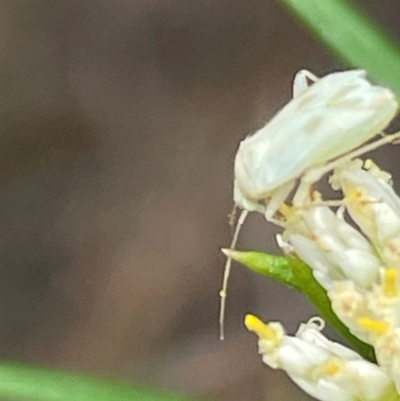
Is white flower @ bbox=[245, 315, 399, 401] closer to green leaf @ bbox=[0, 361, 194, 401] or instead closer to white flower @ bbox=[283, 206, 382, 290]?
white flower @ bbox=[283, 206, 382, 290]

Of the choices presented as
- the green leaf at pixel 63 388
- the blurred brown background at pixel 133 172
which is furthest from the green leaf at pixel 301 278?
the blurred brown background at pixel 133 172

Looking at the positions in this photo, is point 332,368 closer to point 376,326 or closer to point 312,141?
point 376,326

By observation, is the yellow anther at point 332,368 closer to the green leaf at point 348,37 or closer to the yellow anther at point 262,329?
the yellow anther at point 262,329

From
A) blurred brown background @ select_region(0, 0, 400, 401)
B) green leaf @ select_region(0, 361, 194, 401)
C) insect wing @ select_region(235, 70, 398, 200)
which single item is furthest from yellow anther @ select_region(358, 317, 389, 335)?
blurred brown background @ select_region(0, 0, 400, 401)

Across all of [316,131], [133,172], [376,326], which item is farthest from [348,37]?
[133,172]

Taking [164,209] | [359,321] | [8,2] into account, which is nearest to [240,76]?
[164,209]
